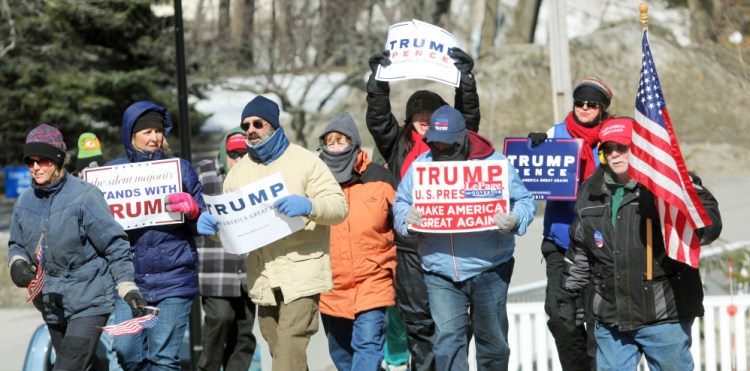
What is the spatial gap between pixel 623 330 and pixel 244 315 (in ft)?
11.2

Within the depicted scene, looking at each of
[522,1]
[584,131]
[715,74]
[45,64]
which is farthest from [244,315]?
[522,1]

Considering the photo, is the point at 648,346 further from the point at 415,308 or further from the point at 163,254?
the point at 163,254

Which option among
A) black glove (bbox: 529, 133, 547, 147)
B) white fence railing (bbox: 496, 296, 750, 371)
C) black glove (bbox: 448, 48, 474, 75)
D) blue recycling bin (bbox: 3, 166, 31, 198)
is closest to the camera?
black glove (bbox: 529, 133, 547, 147)

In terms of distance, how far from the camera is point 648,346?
6.53 metres

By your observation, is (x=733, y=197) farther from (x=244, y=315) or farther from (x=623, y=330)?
(x=623, y=330)

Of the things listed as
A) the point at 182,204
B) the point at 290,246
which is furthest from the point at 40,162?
the point at 290,246

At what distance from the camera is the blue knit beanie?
715 centimetres

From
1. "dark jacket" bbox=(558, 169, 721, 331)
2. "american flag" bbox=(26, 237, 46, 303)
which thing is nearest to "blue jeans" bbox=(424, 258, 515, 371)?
"dark jacket" bbox=(558, 169, 721, 331)

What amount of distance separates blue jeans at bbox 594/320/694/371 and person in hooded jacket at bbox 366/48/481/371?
141 centimetres

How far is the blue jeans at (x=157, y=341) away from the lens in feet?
25.0

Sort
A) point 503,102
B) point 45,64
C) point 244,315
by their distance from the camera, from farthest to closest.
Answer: point 503,102 → point 45,64 → point 244,315

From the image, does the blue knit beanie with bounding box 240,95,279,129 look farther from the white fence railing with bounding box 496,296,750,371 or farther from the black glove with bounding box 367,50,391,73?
the white fence railing with bounding box 496,296,750,371

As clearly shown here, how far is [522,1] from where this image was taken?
95.0 feet

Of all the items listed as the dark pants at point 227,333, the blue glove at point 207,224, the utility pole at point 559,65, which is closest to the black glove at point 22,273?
the blue glove at point 207,224
